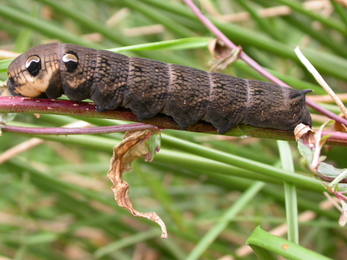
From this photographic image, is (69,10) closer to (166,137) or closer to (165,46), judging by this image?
(165,46)

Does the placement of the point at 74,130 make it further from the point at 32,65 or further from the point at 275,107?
the point at 275,107

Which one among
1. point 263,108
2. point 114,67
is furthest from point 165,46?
point 263,108

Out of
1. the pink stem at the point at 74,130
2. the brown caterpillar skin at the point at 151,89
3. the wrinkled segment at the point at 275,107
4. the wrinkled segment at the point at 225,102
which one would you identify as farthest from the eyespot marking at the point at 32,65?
the wrinkled segment at the point at 275,107

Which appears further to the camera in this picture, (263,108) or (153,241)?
(153,241)

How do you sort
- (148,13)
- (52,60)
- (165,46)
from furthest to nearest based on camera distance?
(148,13) < (165,46) < (52,60)

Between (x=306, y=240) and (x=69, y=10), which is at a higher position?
(x=69, y=10)

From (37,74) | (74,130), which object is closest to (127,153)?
(74,130)

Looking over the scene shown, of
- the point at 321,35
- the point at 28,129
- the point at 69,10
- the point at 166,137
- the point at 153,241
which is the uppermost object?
the point at 321,35

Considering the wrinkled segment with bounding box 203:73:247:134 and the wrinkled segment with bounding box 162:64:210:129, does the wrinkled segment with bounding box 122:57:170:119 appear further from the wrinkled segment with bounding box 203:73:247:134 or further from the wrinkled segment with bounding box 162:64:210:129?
the wrinkled segment with bounding box 203:73:247:134
